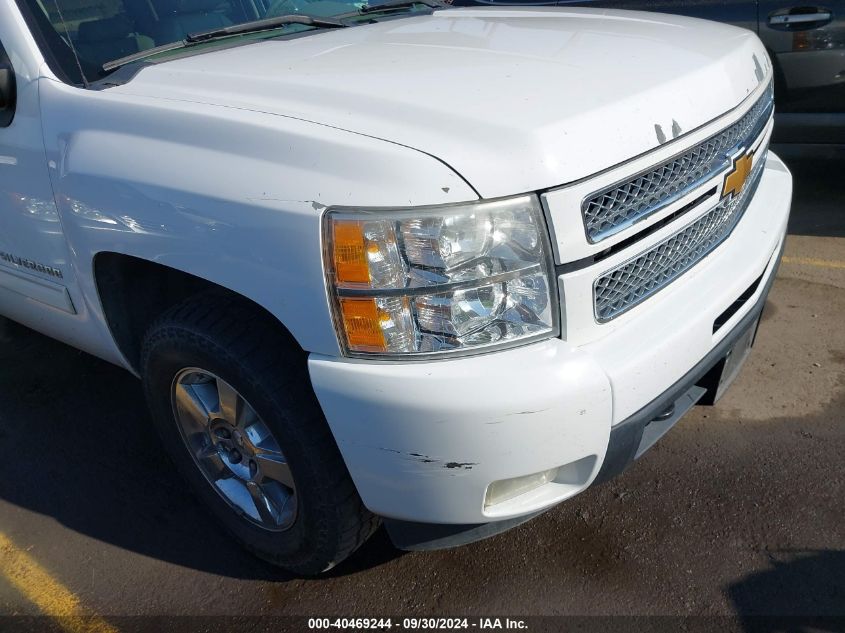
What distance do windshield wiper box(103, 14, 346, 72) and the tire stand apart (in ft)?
2.93

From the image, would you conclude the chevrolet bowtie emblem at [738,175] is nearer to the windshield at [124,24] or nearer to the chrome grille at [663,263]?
the chrome grille at [663,263]

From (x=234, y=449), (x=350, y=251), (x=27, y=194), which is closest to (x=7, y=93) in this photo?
(x=27, y=194)

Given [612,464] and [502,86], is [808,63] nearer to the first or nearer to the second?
[502,86]

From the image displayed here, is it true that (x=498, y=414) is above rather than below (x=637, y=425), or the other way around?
above

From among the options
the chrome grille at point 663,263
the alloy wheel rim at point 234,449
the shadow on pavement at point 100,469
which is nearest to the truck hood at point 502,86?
the chrome grille at point 663,263

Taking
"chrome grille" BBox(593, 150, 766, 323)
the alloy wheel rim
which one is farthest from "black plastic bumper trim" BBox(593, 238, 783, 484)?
the alloy wheel rim

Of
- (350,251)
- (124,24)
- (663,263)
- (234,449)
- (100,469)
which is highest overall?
(124,24)

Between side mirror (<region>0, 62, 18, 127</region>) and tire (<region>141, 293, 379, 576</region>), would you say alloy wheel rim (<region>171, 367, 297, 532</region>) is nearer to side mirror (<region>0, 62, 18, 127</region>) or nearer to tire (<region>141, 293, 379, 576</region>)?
tire (<region>141, 293, 379, 576</region>)

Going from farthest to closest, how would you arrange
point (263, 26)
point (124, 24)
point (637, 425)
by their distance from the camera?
1. point (263, 26)
2. point (124, 24)
3. point (637, 425)

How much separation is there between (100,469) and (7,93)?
1.44 meters

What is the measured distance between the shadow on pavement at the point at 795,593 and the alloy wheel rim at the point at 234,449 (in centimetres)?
134

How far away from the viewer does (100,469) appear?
311 cm

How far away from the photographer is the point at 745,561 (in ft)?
7.91

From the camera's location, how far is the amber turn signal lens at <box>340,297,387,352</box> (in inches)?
71.2
